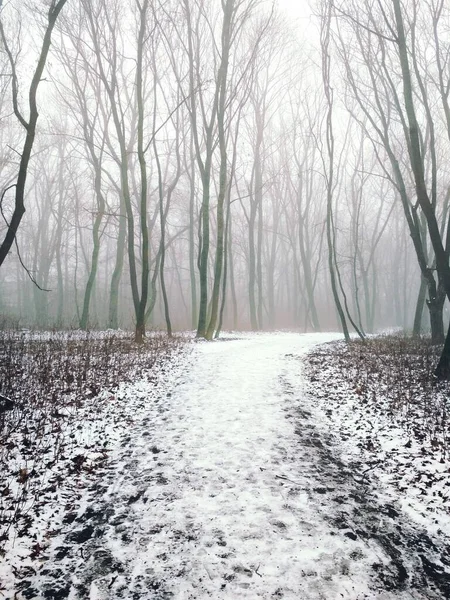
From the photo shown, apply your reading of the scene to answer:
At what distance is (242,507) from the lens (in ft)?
12.2

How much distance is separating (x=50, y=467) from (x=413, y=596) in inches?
152

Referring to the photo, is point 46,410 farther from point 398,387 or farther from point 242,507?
point 398,387

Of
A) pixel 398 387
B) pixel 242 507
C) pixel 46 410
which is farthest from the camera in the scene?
pixel 398 387

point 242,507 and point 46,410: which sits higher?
point 46,410

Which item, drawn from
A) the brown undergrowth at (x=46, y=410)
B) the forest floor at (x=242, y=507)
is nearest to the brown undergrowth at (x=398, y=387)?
the forest floor at (x=242, y=507)

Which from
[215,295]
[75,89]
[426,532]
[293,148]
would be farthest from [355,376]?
[293,148]

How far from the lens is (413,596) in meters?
2.68

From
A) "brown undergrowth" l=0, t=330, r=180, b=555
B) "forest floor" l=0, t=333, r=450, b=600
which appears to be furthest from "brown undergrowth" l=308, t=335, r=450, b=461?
"brown undergrowth" l=0, t=330, r=180, b=555

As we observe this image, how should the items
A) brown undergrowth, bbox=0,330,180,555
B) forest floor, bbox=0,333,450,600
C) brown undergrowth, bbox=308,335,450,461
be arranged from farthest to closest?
brown undergrowth, bbox=308,335,450,461, brown undergrowth, bbox=0,330,180,555, forest floor, bbox=0,333,450,600

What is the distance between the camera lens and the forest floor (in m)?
2.81

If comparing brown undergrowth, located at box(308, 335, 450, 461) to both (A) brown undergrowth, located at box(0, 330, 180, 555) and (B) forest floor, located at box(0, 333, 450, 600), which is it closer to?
(B) forest floor, located at box(0, 333, 450, 600)

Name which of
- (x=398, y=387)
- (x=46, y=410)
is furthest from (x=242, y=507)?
(x=398, y=387)

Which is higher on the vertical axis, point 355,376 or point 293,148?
point 293,148

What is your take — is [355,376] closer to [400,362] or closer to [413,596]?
[400,362]
